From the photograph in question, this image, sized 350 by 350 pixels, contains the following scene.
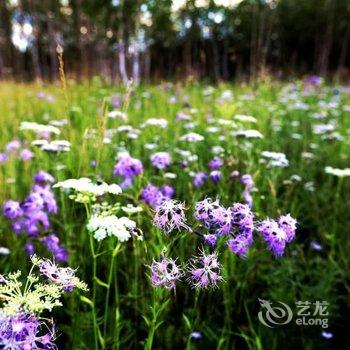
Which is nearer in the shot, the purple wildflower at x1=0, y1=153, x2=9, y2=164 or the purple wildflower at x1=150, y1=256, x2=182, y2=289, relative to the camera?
the purple wildflower at x1=150, y1=256, x2=182, y2=289

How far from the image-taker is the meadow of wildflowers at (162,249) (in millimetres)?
1188

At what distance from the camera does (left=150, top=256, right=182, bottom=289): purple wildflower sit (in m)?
1.14

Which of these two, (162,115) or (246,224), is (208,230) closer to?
(246,224)

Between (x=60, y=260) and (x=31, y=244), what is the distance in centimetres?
27

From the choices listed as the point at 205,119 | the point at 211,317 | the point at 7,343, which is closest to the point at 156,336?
the point at 211,317

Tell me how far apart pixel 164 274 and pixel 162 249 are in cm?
29

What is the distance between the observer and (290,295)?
203 cm

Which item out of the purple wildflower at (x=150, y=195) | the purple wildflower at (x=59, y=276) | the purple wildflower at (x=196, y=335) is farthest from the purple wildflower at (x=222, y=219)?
the purple wildflower at (x=150, y=195)

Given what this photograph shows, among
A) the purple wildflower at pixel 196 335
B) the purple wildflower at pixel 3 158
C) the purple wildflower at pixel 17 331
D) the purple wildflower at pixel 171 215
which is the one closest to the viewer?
the purple wildflower at pixel 17 331

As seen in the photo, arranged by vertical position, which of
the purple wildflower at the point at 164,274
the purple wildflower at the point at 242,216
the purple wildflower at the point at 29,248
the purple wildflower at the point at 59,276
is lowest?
the purple wildflower at the point at 29,248

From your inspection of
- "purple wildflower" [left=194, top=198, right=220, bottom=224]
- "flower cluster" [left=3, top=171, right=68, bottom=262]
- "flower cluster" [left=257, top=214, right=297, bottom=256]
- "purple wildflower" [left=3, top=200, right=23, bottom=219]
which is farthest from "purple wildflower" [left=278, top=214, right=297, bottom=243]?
"purple wildflower" [left=3, top=200, right=23, bottom=219]

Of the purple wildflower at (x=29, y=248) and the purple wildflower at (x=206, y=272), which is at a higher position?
the purple wildflower at (x=206, y=272)

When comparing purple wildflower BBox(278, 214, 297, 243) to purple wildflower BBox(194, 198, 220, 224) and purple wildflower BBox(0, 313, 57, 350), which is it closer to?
purple wildflower BBox(194, 198, 220, 224)

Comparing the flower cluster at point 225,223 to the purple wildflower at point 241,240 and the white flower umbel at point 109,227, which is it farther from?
the white flower umbel at point 109,227
